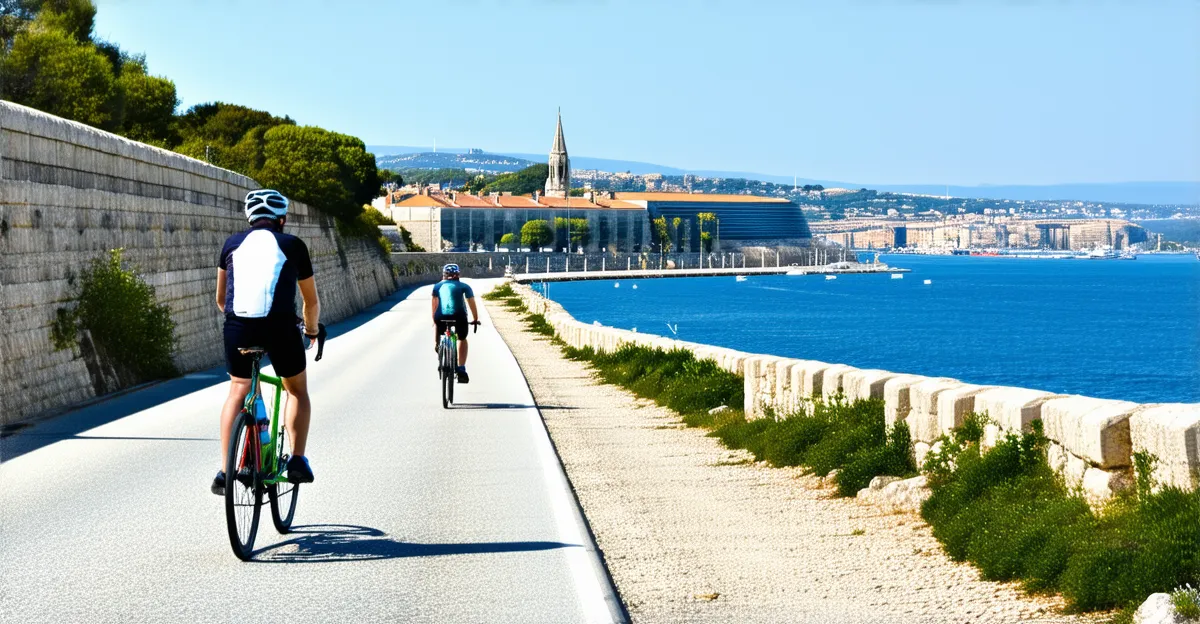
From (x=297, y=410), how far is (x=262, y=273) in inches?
31.6

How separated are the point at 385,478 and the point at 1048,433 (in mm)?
4917

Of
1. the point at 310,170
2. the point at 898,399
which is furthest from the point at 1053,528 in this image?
the point at 310,170

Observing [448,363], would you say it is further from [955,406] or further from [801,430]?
[955,406]

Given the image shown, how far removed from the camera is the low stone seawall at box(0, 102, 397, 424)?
628 inches

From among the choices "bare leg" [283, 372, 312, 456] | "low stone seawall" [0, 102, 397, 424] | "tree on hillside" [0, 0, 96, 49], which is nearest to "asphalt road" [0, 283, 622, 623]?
"bare leg" [283, 372, 312, 456]

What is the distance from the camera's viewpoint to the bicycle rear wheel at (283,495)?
8.01m

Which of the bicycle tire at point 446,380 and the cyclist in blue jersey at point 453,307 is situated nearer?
the bicycle tire at point 446,380

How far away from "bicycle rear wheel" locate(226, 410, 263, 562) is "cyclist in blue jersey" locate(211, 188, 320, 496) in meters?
0.07

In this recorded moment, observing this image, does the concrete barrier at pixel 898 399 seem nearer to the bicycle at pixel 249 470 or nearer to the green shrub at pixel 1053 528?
the green shrub at pixel 1053 528

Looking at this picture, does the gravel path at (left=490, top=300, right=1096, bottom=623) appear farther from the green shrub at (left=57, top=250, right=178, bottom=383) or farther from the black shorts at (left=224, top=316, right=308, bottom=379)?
the green shrub at (left=57, top=250, right=178, bottom=383)

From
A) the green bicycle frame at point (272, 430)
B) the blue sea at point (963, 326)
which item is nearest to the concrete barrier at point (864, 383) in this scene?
the green bicycle frame at point (272, 430)

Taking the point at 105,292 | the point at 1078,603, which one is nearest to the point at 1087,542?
the point at 1078,603

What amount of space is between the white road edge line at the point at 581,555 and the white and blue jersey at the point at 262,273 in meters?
2.01

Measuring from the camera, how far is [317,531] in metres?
8.44
